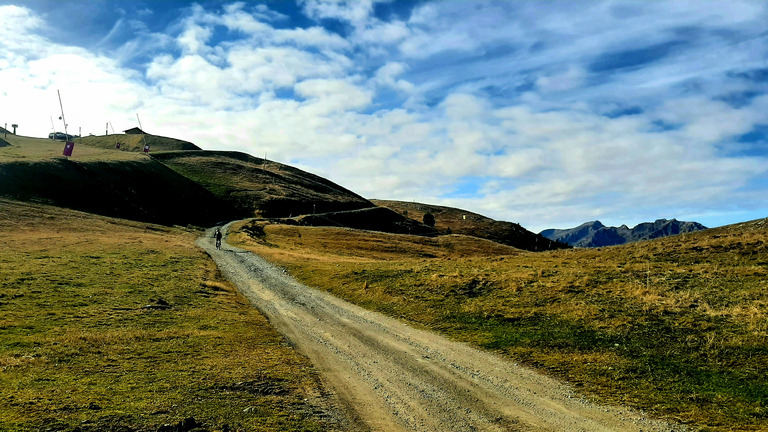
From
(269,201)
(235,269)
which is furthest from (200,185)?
(235,269)

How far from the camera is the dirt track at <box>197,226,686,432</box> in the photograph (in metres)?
10.5

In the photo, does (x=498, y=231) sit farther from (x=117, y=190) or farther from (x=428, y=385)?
(x=428, y=385)

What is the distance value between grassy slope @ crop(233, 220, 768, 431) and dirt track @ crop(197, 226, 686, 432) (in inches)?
46.9

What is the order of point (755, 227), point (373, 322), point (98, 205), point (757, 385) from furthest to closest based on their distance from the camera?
point (98, 205)
point (755, 227)
point (373, 322)
point (757, 385)

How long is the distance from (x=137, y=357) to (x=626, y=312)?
63.1 ft

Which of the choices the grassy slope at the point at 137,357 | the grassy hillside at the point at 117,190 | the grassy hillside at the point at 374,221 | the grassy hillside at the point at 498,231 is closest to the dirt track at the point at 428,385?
the grassy slope at the point at 137,357

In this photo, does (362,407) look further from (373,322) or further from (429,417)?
(373,322)

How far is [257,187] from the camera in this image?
475ft

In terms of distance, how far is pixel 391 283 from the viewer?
95.6ft

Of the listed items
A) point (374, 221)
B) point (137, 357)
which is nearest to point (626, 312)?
point (137, 357)

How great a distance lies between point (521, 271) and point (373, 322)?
1265 centimetres

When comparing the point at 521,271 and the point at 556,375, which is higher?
the point at 521,271

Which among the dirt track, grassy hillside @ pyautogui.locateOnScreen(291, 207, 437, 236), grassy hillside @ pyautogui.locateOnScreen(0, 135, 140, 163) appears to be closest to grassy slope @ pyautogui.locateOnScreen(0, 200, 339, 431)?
the dirt track

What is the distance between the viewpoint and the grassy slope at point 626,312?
40.3 feet
